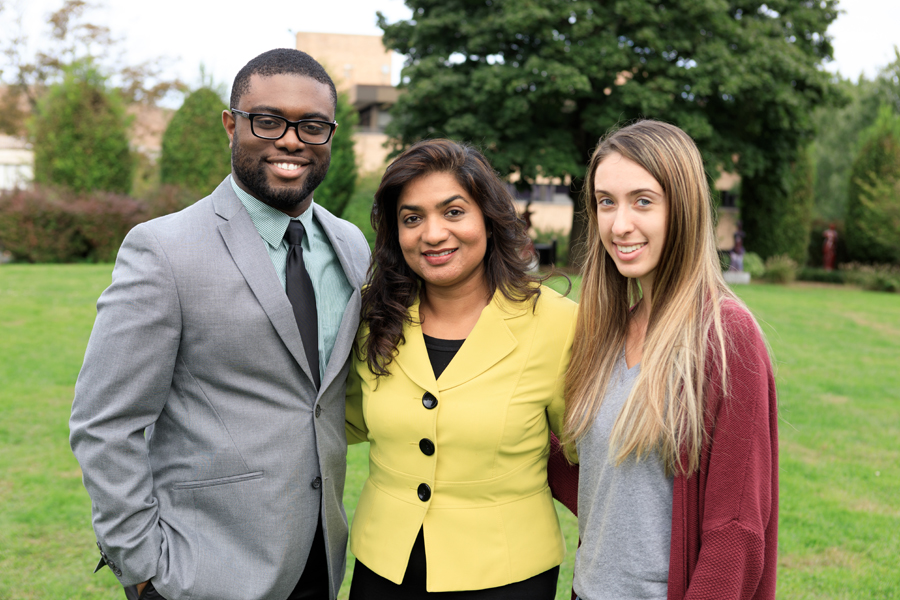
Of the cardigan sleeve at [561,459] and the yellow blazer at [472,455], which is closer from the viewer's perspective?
the yellow blazer at [472,455]

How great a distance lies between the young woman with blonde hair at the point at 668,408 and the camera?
189cm

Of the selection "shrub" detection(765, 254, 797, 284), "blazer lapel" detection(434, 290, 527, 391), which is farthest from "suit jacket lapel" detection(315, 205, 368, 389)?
"shrub" detection(765, 254, 797, 284)

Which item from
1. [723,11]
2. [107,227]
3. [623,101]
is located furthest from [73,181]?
[723,11]

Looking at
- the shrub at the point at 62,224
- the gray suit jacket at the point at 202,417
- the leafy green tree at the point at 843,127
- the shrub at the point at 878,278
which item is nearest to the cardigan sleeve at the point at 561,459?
the gray suit jacket at the point at 202,417

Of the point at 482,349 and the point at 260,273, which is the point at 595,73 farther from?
the point at 260,273

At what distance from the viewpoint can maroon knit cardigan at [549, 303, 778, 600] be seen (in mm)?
1875

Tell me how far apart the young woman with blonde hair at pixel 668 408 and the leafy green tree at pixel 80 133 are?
20938 millimetres

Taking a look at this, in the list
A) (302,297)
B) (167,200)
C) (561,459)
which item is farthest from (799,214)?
(302,297)

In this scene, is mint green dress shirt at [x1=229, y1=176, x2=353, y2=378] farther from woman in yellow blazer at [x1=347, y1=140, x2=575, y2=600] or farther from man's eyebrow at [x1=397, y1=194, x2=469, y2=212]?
man's eyebrow at [x1=397, y1=194, x2=469, y2=212]

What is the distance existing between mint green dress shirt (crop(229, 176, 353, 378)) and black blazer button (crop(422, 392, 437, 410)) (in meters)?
0.37

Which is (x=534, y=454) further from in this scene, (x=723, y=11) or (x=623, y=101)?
(x=723, y=11)

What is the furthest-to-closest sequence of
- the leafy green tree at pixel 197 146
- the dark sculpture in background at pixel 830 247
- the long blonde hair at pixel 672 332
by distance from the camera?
the dark sculpture in background at pixel 830 247
the leafy green tree at pixel 197 146
the long blonde hair at pixel 672 332

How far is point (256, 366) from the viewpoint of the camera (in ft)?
7.24

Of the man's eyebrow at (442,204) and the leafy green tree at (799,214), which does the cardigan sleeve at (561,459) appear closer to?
the man's eyebrow at (442,204)
